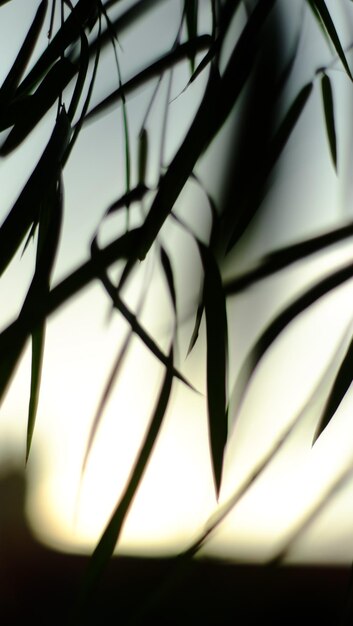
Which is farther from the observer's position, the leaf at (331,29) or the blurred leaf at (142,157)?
the blurred leaf at (142,157)

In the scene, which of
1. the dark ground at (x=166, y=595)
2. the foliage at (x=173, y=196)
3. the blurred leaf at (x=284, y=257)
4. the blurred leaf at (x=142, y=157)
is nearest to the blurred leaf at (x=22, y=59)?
the foliage at (x=173, y=196)

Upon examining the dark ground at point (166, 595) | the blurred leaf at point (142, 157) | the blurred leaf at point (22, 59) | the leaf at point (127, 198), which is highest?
the blurred leaf at point (22, 59)

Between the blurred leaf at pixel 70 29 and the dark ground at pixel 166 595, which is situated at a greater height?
the blurred leaf at pixel 70 29

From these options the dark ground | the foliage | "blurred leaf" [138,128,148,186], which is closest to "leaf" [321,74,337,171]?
the foliage

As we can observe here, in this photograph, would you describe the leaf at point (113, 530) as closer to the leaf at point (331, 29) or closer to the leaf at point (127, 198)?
the leaf at point (127, 198)

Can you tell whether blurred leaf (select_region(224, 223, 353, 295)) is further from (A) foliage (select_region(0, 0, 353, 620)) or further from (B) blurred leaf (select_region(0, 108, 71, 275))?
(B) blurred leaf (select_region(0, 108, 71, 275))
